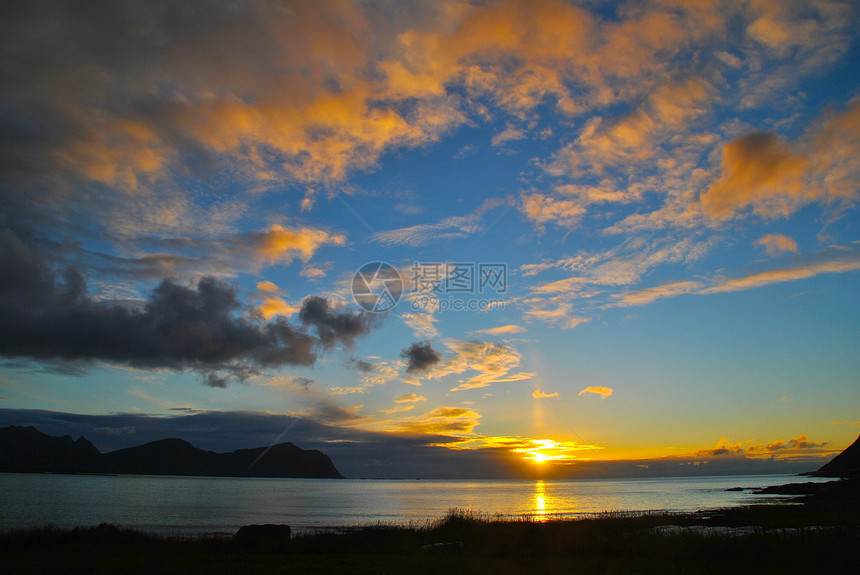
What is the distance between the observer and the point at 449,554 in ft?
79.7

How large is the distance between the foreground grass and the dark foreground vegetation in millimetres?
43

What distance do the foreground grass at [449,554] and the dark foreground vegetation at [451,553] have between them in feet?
0.14

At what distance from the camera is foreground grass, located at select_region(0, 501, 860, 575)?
1933 centimetres

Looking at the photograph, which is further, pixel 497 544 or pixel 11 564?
pixel 497 544

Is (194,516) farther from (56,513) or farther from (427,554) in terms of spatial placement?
(427,554)

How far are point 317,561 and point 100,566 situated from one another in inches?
337

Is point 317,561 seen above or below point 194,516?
above

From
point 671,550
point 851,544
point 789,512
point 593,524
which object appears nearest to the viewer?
point 851,544

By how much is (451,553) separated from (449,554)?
42 centimetres

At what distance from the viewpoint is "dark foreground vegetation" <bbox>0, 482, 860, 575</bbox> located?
1934 cm

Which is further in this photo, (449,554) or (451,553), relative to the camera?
(451,553)

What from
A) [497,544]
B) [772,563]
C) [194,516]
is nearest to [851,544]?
[772,563]

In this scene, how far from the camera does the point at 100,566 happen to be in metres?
19.4

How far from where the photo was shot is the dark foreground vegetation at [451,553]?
762 inches
